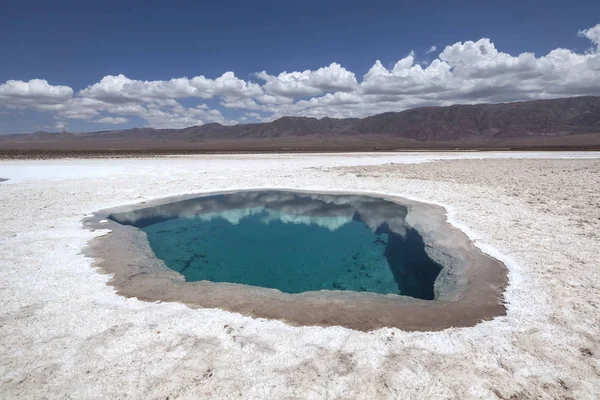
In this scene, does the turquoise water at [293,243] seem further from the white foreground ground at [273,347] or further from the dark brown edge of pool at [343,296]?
the white foreground ground at [273,347]

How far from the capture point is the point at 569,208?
32.9 feet

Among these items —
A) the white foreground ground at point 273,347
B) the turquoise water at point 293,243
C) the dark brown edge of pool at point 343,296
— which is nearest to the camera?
the white foreground ground at point 273,347

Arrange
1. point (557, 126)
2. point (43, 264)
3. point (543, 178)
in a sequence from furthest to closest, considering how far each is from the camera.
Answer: point (557, 126) → point (543, 178) → point (43, 264)

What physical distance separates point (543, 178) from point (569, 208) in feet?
27.0

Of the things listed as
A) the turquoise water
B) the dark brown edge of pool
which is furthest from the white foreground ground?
the turquoise water

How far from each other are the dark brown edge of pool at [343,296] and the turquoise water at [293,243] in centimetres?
60

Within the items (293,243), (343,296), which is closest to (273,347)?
(343,296)

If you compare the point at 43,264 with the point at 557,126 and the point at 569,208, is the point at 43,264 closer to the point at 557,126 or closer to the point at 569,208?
the point at 569,208

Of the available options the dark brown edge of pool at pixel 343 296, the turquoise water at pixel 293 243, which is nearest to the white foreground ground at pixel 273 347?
the dark brown edge of pool at pixel 343 296

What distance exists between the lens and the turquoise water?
21.6 feet

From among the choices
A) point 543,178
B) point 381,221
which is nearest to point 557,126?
point 543,178

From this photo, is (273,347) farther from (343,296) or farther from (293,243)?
(293,243)

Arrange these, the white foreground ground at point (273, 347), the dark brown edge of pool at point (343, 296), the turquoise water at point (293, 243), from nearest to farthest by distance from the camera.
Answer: the white foreground ground at point (273, 347) → the dark brown edge of pool at point (343, 296) → the turquoise water at point (293, 243)

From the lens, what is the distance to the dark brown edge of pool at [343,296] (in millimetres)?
4395
